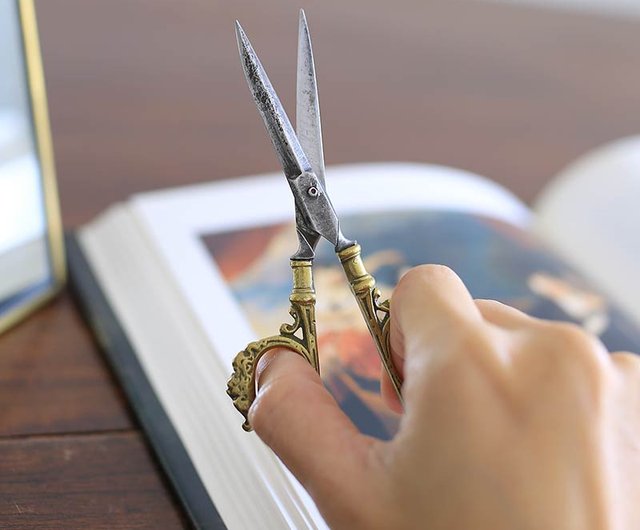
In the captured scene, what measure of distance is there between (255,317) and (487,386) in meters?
0.23

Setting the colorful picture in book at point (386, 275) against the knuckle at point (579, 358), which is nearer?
the knuckle at point (579, 358)

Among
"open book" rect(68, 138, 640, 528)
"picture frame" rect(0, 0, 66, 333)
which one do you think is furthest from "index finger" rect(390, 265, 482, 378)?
"picture frame" rect(0, 0, 66, 333)

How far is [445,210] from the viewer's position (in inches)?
23.9

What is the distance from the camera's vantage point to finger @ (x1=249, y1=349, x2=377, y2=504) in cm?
29

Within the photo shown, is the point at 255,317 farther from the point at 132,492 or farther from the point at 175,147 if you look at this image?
the point at 175,147

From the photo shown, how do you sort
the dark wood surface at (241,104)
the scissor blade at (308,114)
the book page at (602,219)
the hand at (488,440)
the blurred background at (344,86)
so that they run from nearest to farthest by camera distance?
the hand at (488,440)
the scissor blade at (308,114)
the dark wood surface at (241,104)
the book page at (602,219)
the blurred background at (344,86)

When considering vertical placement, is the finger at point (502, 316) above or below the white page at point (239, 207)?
above

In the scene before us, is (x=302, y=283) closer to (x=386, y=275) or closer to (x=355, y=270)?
(x=355, y=270)

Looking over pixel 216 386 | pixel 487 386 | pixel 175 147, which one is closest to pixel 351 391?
pixel 216 386

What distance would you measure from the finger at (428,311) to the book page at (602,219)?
11.9 inches

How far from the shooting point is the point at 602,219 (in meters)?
0.63

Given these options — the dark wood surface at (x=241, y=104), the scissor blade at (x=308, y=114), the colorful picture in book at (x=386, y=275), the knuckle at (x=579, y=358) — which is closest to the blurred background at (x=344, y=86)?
the dark wood surface at (x=241, y=104)

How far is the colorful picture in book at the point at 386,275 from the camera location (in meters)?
0.48

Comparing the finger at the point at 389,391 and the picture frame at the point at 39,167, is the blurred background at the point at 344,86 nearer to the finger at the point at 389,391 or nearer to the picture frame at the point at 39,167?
the picture frame at the point at 39,167
